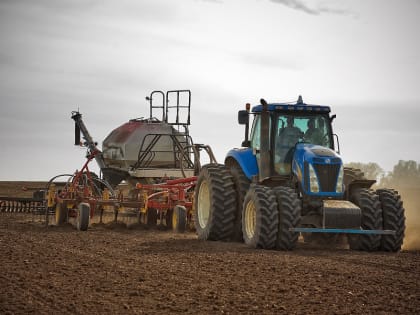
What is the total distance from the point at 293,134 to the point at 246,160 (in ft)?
3.09

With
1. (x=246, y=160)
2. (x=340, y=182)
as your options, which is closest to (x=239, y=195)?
(x=246, y=160)

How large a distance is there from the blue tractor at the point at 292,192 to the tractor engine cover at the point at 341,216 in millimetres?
15

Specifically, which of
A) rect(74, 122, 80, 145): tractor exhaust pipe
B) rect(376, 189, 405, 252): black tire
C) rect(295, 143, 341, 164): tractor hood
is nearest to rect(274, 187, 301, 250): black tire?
rect(295, 143, 341, 164): tractor hood

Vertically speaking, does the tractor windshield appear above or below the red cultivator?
above

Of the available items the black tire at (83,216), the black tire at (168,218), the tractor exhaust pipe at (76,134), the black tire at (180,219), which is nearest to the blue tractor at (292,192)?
the black tire at (180,219)

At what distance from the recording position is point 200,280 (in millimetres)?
8578

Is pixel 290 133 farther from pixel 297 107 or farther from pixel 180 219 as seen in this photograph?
pixel 180 219

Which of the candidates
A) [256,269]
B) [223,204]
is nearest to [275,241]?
[223,204]

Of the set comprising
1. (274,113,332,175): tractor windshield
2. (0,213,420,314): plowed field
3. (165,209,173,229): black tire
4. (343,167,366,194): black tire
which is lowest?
(0,213,420,314): plowed field

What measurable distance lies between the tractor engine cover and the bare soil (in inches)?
17.0

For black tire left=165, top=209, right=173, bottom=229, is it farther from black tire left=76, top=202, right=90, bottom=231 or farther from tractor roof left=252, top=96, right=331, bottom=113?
tractor roof left=252, top=96, right=331, bottom=113

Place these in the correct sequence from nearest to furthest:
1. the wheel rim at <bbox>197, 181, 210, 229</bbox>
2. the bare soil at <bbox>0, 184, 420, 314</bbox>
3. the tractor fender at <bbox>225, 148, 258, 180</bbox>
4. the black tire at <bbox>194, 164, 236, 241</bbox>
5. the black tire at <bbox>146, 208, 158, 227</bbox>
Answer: the bare soil at <bbox>0, 184, 420, 314</bbox> < the black tire at <bbox>194, 164, 236, 241</bbox> < the tractor fender at <bbox>225, 148, 258, 180</bbox> < the wheel rim at <bbox>197, 181, 210, 229</bbox> < the black tire at <bbox>146, 208, 158, 227</bbox>

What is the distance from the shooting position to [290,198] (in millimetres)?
11539

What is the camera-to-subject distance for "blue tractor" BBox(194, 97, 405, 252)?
38.2 feet
